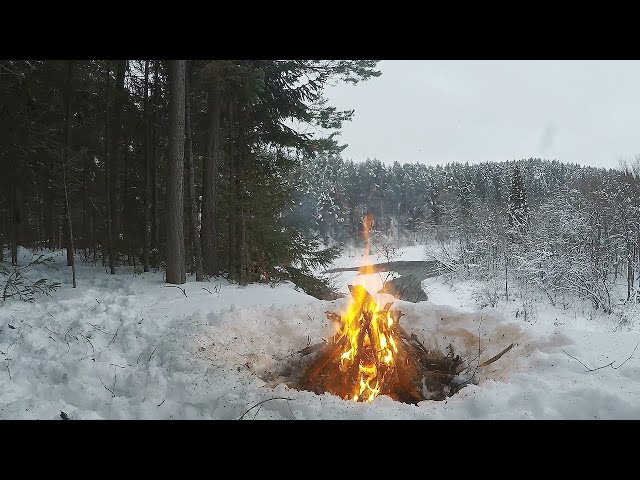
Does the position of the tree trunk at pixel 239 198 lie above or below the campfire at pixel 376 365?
above

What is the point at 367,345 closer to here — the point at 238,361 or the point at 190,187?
the point at 238,361

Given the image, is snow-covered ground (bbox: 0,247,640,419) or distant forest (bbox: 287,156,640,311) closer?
snow-covered ground (bbox: 0,247,640,419)

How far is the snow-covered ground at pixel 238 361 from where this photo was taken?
3350mm

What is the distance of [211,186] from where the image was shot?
12.8 m

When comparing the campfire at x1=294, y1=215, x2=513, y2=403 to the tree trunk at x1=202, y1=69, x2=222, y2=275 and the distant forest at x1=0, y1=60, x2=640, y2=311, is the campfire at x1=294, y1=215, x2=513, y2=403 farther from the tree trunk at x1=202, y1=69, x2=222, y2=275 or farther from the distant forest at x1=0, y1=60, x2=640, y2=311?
the tree trunk at x1=202, y1=69, x2=222, y2=275

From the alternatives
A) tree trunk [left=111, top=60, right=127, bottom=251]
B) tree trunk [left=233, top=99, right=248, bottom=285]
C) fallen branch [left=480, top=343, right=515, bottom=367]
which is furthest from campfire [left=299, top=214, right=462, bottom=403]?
tree trunk [left=111, top=60, right=127, bottom=251]

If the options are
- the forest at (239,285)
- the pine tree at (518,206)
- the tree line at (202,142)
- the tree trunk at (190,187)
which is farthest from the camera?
the pine tree at (518,206)

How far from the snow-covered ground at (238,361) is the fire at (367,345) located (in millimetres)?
871

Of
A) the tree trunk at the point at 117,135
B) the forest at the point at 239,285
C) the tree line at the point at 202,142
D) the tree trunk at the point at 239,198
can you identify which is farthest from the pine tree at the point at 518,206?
the tree trunk at the point at 117,135

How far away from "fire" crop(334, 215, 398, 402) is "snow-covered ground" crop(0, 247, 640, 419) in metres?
0.87

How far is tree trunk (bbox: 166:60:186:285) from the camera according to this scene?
33.8 ft

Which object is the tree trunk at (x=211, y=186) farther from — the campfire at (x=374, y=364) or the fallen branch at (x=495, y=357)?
the fallen branch at (x=495, y=357)
